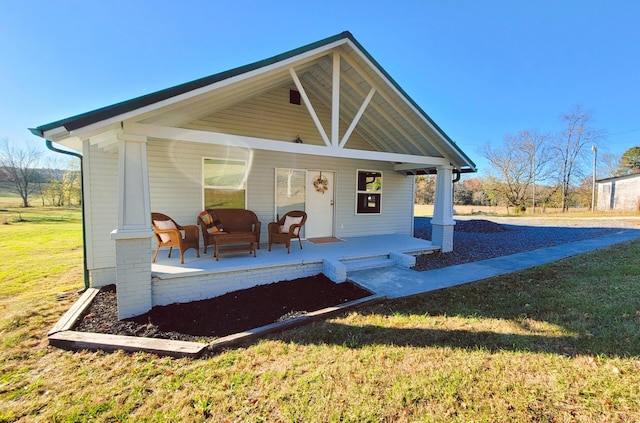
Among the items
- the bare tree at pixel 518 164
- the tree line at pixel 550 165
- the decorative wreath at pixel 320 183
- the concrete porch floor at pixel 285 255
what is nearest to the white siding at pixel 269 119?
the decorative wreath at pixel 320 183

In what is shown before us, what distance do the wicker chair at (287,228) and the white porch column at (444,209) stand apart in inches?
145

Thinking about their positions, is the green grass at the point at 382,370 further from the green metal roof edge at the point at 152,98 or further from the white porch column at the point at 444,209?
the white porch column at the point at 444,209

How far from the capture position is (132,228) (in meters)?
3.69

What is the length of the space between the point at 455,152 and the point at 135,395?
7.29 metres

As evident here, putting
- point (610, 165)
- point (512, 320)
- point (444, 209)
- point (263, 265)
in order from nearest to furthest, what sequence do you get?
point (512, 320), point (263, 265), point (444, 209), point (610, 165)

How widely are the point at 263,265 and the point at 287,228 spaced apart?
164cm

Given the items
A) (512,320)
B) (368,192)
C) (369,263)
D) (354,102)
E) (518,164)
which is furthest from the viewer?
(518,164)

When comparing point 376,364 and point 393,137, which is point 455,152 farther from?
point 376,364

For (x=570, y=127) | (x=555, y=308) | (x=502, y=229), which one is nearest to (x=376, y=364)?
(x=555, y=308)

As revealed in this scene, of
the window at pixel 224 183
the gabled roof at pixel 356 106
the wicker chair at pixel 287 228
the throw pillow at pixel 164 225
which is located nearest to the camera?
the gabled roof at pixel 356 106

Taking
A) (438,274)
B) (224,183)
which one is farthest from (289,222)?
(438,274)

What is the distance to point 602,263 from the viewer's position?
585 cm

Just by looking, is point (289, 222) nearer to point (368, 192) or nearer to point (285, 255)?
point (285, 255)

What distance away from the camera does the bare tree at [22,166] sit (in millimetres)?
21047
